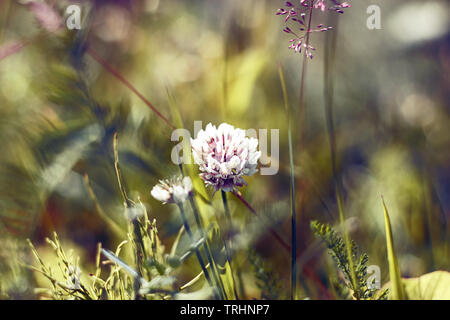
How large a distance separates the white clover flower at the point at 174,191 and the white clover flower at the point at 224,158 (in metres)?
Answer: 0.02

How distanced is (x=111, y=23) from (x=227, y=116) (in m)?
0.14

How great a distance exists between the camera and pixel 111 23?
0.37 m

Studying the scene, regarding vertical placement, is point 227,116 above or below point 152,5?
below

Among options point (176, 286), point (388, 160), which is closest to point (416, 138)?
point (388, 160)

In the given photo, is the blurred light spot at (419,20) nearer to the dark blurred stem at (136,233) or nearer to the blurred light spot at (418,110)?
the blurred light spot at (418,110)

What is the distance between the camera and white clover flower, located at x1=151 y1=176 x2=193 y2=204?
0.29m

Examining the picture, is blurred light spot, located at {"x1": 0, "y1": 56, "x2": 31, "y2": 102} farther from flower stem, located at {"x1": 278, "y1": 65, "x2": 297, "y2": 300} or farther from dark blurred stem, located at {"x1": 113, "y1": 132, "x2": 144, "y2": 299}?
flower stem, located at {"x1": 278, "y1": 65, "x2": 297, "y2": 300}

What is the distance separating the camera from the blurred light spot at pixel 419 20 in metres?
0.35

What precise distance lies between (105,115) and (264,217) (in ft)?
0.58

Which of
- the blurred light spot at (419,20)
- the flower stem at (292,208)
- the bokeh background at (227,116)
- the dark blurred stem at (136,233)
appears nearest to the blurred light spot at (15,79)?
the bokeh background at (227,116)

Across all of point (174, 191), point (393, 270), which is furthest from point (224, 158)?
point (393, 270)

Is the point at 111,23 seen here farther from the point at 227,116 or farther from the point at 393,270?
the point at 393,270

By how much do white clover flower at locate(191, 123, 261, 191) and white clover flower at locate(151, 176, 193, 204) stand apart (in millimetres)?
15

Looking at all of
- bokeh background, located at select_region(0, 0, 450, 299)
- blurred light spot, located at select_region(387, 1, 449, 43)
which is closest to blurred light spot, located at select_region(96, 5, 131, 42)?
bokeh background, located at select_region(0, 0, 450, 299)
